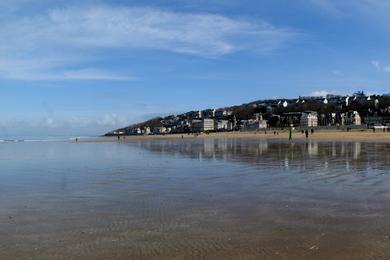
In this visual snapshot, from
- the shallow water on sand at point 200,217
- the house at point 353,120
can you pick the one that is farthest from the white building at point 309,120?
the shallow water on sand at point 200,217

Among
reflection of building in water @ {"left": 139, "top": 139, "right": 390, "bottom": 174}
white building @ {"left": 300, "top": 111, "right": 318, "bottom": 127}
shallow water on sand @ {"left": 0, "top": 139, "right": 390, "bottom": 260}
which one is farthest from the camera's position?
white building @ {"left": 300, "top": 111, "right": 318, "bottom": 127}

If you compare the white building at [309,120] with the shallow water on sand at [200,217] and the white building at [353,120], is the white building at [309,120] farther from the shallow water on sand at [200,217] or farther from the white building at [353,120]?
the shallow water on sand at [200,217]

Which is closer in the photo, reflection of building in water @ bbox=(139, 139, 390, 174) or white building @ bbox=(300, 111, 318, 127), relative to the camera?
reflection of building in water @ bbox=(139, 139, 390, 174)

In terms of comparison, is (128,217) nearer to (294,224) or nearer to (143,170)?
(294,224)

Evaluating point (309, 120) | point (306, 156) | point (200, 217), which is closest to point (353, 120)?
point (309, 120)

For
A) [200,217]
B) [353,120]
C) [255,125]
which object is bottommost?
[200,217]

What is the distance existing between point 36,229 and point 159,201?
3.17 meters

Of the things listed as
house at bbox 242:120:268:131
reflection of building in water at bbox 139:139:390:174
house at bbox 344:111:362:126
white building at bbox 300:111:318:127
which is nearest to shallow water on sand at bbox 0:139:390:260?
reflection of building in water at bbox 139:139:390:174

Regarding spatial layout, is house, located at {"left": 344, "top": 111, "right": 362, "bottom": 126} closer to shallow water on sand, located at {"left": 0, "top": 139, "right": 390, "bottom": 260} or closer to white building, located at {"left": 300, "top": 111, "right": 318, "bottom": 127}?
white building, located at {"left": 300, "top": 111, "right": 318, "bottom": 127}

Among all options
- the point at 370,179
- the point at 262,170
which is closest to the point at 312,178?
the point at 370,179

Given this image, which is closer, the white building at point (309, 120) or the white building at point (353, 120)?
the white building at point (353, 120)

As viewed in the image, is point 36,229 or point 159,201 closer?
point 36,229

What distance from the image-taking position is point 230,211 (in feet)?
30.1

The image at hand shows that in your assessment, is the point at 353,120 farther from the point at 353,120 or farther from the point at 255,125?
the point at 255,125
